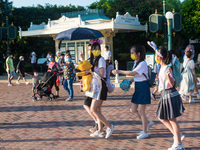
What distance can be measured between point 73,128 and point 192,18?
78.6 feet

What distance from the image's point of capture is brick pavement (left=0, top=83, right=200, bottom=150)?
18.4ft

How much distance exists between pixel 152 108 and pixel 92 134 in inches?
132

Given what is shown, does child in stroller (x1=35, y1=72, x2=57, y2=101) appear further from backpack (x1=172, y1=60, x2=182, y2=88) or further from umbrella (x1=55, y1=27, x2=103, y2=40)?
backpack (x1=172, y1=60, x2=182, y2=88)

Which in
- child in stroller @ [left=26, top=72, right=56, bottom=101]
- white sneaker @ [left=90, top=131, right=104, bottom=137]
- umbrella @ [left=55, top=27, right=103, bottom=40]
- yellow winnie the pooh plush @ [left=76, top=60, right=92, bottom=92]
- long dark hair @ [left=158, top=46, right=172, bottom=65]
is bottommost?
white sneaker @ [left=90, top=131, right=104, bottom=137]

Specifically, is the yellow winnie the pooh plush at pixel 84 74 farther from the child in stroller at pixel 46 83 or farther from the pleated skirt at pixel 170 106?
the child in stroller at pixel 46 83

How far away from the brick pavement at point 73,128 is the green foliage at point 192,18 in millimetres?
19780

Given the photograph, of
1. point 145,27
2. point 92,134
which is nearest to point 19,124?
point 92,134

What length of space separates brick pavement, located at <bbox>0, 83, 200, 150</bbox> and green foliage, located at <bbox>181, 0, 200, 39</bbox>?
64.9ft

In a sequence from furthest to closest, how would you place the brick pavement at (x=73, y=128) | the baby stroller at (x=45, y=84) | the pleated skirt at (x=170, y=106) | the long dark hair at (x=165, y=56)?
the baby stroller at (x=45, y=84)
the brick pavement at (x=73, y=128)
the long dark hair at (x=165, y=56)
the pleated skirt at (x=170, y=106)

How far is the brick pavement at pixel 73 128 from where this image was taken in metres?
5.61

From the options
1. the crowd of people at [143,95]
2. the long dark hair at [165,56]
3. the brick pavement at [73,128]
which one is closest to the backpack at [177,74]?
the brick pavement at [73,128]

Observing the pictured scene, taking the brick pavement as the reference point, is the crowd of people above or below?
above

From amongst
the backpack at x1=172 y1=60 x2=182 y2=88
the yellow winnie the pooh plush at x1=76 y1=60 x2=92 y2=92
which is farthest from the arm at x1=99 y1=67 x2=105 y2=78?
the backpack at x1=172 y1=60 x2=182 y2=88

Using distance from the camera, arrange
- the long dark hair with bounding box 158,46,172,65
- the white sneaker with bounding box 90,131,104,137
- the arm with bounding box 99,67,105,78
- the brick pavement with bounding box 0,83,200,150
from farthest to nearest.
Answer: the white sneaker with bounding box 90,131,104,137
the arm with bounding box 99,67,105,78
the brick pavement with bounding box 0,83,200,150
the long dark hair with bounding box 158,46,172,65
